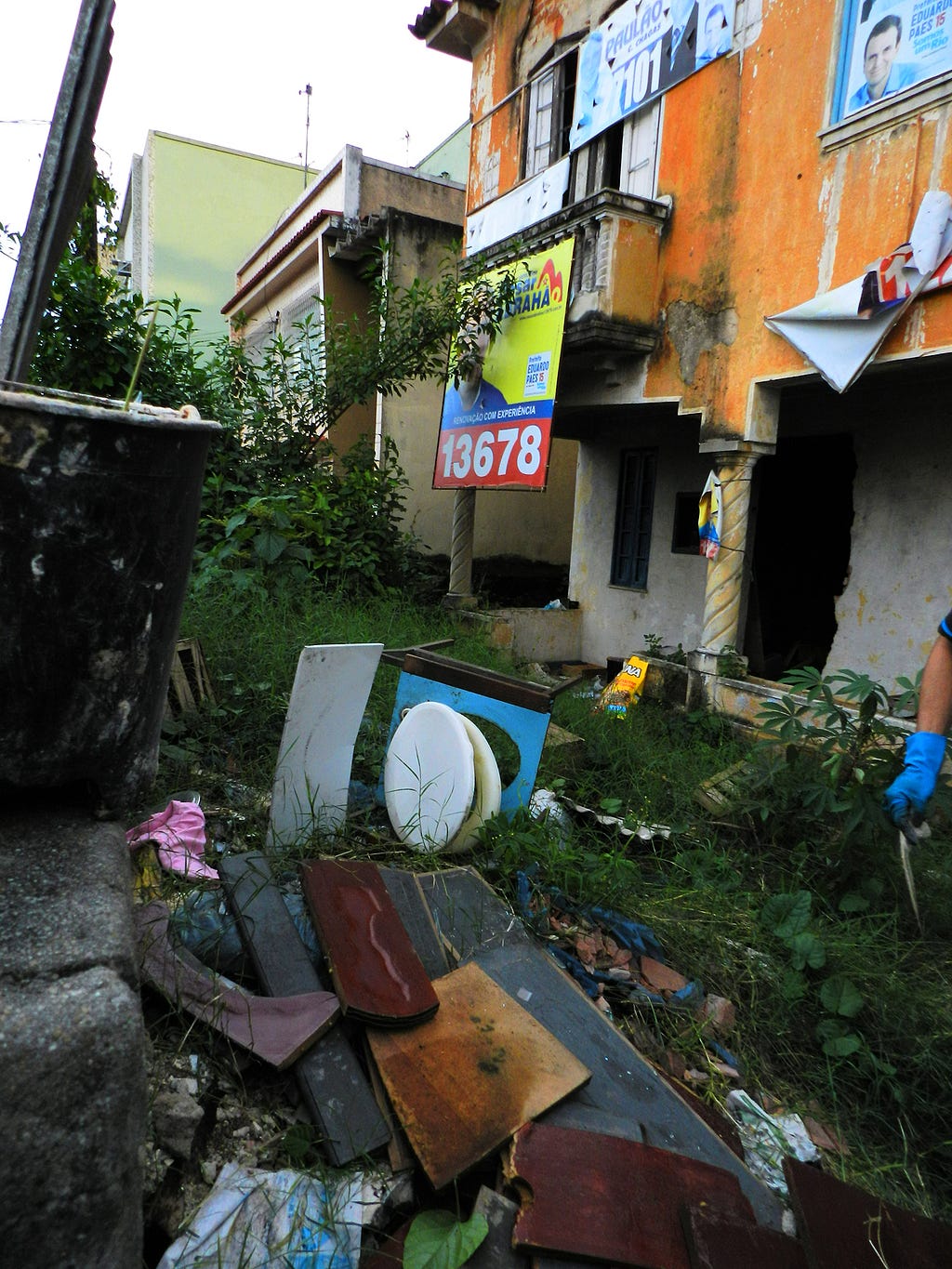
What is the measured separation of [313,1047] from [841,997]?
176cm

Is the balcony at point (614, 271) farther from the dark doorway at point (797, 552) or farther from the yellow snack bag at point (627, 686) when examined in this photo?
the yellow snack bag at point (627, 686)

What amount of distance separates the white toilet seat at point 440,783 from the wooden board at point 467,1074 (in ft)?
2.95

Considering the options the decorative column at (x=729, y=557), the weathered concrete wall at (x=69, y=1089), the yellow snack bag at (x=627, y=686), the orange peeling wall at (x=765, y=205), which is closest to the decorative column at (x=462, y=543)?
the yellow snack bag at (x=627, y=686)

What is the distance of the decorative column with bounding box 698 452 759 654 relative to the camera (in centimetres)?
636

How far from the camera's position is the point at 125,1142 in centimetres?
116

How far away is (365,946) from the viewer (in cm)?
222

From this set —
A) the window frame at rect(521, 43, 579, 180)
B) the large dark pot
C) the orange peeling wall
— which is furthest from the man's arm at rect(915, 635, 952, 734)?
the window frame at rect(521, 43, 579, 180)

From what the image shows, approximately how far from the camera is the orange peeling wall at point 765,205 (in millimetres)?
5082

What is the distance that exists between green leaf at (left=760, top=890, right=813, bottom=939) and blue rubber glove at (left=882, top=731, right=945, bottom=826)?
1.55 ft

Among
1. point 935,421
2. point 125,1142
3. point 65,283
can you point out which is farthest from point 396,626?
point 125,1142

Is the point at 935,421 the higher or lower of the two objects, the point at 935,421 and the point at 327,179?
the lower

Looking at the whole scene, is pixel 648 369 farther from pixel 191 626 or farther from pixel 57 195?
pixel 57 195

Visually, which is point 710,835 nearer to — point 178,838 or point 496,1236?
point 178,838

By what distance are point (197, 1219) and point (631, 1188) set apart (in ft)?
2.90
